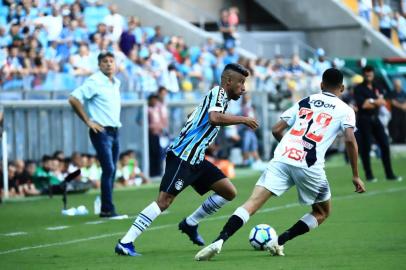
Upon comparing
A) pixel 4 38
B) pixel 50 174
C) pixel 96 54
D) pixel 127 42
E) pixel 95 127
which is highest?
pixel 4 38

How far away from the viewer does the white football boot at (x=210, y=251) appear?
10.3m

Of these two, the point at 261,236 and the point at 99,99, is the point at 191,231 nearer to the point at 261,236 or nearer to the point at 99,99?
the point at 261,236

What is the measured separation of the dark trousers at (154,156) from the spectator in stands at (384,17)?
1854cm

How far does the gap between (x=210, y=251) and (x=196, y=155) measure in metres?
1.29

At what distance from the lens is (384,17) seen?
4084 cm

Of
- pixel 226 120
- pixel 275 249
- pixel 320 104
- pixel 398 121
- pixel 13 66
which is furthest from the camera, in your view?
pixel 398 121

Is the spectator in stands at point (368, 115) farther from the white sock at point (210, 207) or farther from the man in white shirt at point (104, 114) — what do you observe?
the white sock at point (210, 207)

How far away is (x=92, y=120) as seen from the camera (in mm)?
15305

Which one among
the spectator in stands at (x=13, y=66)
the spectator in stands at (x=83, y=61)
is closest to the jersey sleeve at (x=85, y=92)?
the spectator in stands at (x=13, y=66)

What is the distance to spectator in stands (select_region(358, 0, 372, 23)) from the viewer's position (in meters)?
40.2

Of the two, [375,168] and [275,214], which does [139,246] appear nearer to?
[275,214]

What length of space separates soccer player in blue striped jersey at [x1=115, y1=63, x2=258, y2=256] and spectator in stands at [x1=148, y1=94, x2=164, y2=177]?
12013 millimetres

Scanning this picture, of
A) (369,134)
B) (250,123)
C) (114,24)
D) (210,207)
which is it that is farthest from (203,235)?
(114,24)

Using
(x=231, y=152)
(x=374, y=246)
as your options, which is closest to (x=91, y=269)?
(x=374, y=246)
